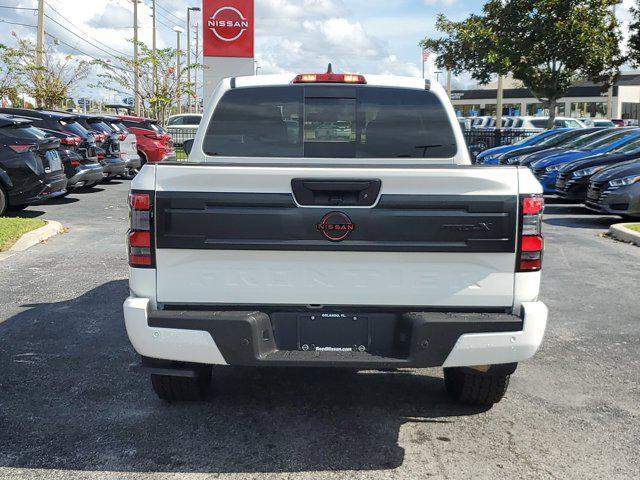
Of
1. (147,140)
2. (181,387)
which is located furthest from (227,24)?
(181,387)

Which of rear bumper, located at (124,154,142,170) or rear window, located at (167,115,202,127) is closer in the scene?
rear bumper, located at (124,154,142,170)

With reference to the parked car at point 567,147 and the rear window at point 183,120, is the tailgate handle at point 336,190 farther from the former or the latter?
the rear window at point 183,120

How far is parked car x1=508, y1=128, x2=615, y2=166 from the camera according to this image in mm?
19094

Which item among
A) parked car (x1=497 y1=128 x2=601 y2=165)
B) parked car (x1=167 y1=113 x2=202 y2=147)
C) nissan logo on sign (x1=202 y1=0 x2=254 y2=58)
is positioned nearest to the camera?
parked car (x1=497 y1=128 x2=601 y2=165)

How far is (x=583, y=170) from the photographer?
15.9m

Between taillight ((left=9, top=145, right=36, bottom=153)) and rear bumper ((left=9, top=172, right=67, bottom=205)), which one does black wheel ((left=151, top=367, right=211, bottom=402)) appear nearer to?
rear bumper ((left=9, top=172, right=67, bottom=205))

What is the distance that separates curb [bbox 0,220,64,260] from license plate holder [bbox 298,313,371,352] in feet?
22.9

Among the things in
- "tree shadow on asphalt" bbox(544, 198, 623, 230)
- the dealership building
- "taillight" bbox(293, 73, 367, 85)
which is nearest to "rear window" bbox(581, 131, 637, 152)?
"tree shadow on asphalt" bbox(544, 198, 623, 230)

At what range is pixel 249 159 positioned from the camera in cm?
A: 512

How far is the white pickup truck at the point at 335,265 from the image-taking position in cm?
371

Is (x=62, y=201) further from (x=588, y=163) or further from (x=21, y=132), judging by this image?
(x=588, y=163)

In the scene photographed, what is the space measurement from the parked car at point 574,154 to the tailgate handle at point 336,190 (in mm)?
14563

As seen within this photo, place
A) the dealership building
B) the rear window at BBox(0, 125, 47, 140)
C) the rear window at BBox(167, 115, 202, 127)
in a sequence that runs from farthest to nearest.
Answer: the dealership building, the rear window at BBox(167, 115, 202, 127), the rear window at BBox(0, 125, 47, 140)

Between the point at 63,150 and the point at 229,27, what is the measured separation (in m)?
9.93
